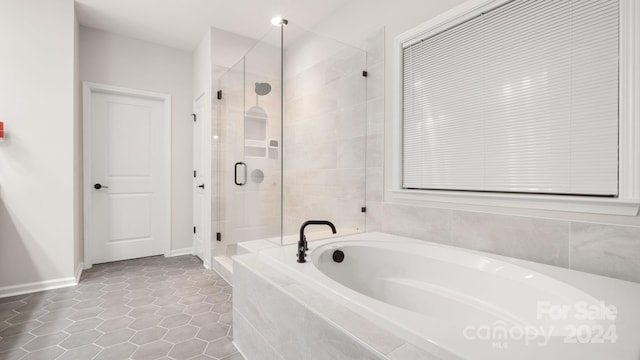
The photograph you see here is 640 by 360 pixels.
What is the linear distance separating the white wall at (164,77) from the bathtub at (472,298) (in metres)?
2.58

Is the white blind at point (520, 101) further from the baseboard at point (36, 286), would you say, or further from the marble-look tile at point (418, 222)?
the baseboard at point (36, 286)

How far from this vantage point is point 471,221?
68.8 inches

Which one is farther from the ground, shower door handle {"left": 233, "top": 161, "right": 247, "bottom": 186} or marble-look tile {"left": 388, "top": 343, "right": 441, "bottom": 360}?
shower door handle {"left": 233, "top": 161, "right": 247, "bottom": 186}

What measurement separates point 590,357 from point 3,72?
3.95 m

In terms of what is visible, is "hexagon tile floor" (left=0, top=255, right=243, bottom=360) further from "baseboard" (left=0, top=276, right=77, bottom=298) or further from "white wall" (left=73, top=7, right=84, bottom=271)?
"white wall" (left=73, top=7, right=84, bottom=271)

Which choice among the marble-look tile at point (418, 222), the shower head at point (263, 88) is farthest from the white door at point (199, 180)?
the marble-look tile at point (418, 222)

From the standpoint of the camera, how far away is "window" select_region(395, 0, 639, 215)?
126cm

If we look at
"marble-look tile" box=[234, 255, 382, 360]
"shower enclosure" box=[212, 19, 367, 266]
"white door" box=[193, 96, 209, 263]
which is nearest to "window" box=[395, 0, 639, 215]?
"shower enclosure" box=[212, 19, 367, 266]

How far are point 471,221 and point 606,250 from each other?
0.58m

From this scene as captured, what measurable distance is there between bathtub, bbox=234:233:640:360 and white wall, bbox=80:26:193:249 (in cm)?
258

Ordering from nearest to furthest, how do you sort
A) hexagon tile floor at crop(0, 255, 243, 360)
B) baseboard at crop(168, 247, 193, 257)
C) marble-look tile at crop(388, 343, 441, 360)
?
marble-look tile at crop(388, 343, 441, 360), hexagon tile floor at crop(0, 255, 243, 360), baseboard at crop(168, 247, 193, 257)

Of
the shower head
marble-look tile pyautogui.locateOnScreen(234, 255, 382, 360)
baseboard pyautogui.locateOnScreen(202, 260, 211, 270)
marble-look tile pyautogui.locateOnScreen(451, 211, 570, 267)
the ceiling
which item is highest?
the ceiling

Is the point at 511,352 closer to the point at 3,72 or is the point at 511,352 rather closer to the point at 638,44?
the point at 638,44

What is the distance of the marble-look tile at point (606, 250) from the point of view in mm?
1220
